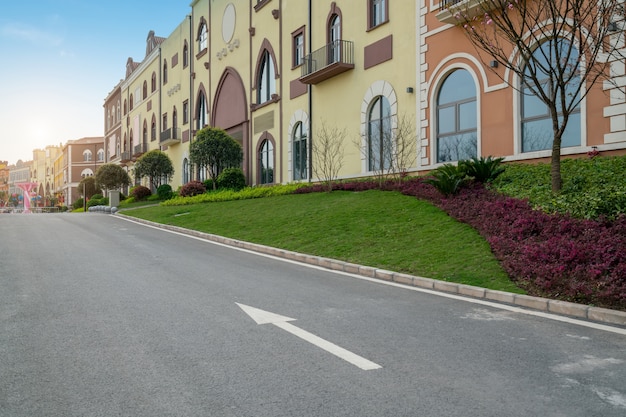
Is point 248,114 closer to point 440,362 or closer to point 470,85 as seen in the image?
point 470,85

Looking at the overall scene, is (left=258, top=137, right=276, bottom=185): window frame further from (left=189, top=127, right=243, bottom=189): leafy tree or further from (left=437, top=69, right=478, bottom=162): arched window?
(left=437, top=69, right=478, bottom=162): arched window

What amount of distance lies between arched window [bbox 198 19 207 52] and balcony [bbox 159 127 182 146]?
284 inches

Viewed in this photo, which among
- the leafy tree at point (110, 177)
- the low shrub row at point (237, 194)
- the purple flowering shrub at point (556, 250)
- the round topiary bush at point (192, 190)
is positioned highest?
the leafy tree at point (110, 177)

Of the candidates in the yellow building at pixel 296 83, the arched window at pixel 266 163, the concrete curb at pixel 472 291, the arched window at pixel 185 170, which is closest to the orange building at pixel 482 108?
the yellow building at pixel 296 83

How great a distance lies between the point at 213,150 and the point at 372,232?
18.5m

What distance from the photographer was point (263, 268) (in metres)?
9.84

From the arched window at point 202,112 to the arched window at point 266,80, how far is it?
9043mm

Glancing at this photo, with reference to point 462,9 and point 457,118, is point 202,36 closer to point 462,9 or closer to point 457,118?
point 457,118

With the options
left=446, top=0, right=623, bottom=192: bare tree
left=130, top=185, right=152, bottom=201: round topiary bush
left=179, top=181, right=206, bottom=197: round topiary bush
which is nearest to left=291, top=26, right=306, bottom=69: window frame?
left=179, top=181, right=206, bottom=197: round topiary bush

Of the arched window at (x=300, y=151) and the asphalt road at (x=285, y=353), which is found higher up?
the arched window at (x=300, y=151)

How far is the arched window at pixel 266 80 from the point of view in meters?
29.3

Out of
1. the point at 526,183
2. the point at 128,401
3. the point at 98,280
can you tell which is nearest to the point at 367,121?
the point at 526,183

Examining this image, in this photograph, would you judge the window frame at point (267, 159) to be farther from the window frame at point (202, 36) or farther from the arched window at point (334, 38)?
the window frame at point (202, 36)

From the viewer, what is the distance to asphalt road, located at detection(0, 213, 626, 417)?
11.7ft
